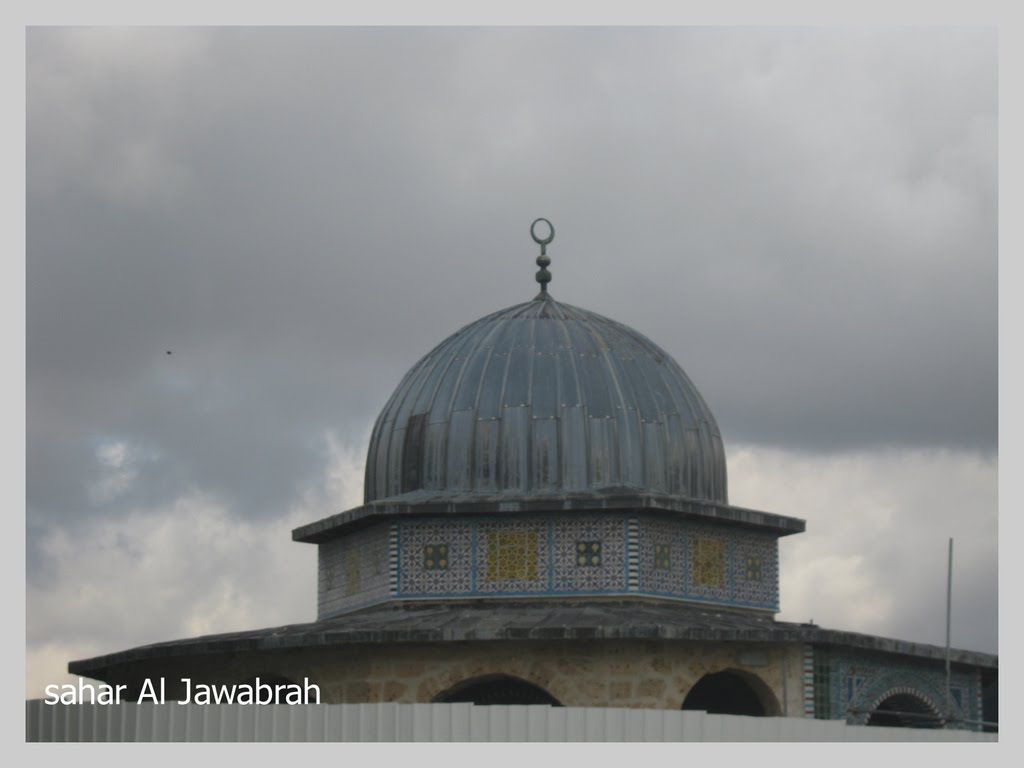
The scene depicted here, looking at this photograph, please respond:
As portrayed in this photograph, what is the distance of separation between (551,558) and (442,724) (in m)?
9.61

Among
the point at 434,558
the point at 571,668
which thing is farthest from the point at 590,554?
the point at 571,668

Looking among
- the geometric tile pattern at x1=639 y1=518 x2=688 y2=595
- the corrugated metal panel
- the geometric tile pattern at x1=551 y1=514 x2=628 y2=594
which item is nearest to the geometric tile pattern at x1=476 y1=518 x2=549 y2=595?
the geometric tile pattern at x1=551 y1=514 x2=628 y2=594

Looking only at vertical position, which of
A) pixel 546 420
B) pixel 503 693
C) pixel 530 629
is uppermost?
pixel 546 420

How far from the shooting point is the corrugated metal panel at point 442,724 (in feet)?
83.0

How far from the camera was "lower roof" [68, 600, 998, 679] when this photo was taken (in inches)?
1243

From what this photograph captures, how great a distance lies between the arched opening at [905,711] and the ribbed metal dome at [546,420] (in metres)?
4.42

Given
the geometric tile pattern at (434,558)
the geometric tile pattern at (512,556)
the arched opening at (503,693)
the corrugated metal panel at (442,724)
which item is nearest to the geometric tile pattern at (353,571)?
the geometric tile pattern at (434,558)

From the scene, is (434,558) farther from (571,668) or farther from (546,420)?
(571,668)

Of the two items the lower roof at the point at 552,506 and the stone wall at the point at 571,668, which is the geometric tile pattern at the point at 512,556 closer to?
the lower roof at the point at 552,506

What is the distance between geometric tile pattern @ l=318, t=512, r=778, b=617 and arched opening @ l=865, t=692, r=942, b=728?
279cm

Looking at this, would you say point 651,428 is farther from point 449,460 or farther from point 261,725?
point 261,725

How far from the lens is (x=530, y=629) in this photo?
3153 cm

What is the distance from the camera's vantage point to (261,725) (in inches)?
1025

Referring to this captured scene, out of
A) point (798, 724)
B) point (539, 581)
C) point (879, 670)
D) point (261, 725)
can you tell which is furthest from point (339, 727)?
point (879, 670)
